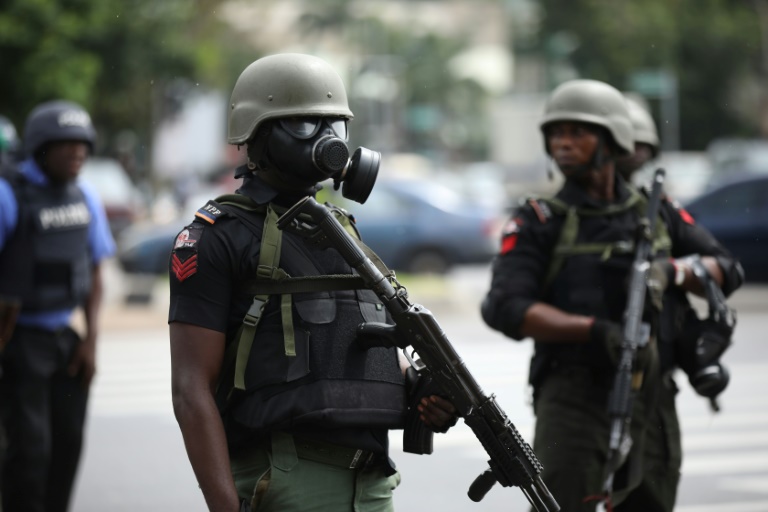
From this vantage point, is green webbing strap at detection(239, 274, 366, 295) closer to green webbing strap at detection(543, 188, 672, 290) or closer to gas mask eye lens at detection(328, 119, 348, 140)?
gas mask eye lens at detection(328, 119, 348, 140)

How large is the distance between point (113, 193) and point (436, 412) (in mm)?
21387

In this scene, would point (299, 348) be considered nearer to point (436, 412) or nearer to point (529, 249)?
point (436, 412)

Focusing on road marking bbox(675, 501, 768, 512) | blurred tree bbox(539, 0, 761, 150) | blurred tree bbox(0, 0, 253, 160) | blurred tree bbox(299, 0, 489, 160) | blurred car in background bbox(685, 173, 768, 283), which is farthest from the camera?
blurred tree bbox(299, 0, 489, 160)

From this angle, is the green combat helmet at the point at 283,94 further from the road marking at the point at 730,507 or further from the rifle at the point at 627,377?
the road marking at the point at 730,507

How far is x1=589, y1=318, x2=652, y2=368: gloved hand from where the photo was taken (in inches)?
167

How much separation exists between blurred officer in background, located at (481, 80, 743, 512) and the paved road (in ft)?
7.30

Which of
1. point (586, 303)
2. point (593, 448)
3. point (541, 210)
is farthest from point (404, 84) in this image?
point (593, 448)

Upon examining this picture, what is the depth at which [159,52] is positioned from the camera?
78.8 ft

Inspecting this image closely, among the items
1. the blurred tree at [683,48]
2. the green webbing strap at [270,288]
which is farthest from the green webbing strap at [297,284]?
the blurred tree at [683,48]

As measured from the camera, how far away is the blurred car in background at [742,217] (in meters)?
15.2

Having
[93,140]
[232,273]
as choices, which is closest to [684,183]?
[93,140]

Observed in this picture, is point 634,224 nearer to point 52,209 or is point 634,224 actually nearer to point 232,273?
point 232,273

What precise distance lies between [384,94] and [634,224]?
6790cm

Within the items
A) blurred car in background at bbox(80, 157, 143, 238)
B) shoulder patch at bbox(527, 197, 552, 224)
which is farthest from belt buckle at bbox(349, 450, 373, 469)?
blurred car in background at bbox(80, 157, 143, 238)
